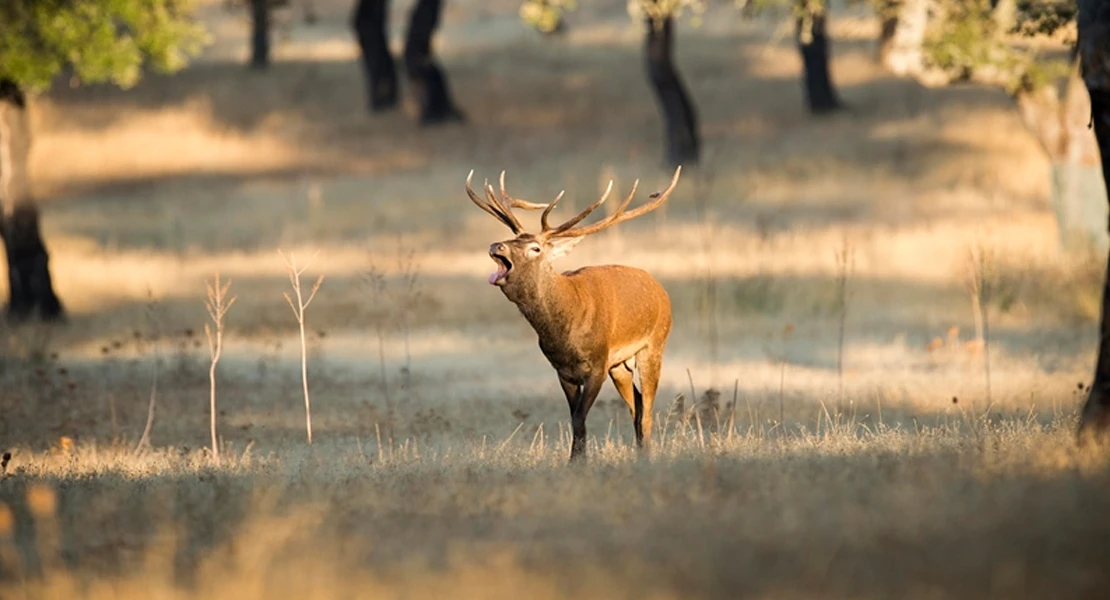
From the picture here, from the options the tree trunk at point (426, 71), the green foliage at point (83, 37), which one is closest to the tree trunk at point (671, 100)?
the tree trunk at point (426, 71)

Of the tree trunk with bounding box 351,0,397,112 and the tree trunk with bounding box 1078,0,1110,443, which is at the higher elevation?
the tree trunk with bounding box 351,0,397,112

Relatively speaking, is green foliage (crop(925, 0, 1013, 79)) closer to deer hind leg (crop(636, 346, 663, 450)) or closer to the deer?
the deer

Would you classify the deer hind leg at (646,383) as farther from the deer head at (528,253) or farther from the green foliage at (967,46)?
the green foliage at (967,46)

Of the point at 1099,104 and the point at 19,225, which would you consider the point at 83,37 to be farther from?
the point at 1099,104

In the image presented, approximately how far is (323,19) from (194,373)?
48.1 meters

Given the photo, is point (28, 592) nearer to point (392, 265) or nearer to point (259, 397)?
point (259, 397)

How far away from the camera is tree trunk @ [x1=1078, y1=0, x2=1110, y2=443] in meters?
8.47

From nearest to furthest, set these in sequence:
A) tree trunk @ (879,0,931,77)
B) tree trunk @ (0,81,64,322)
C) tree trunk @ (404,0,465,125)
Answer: tree trunk @ (0,81,64,322)
tree trunk @ (879,0,931,77)
tree trunk @ (404,0,465,125)

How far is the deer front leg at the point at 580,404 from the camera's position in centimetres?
936

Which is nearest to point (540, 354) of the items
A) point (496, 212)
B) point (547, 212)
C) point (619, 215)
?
point (619, 215)

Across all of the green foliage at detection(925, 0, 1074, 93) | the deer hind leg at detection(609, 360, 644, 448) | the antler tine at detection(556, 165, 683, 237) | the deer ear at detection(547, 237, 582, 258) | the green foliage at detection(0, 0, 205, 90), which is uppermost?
the green foliage at detection(0, 0, 205, 90)

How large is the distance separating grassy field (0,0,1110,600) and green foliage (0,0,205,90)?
119 inches

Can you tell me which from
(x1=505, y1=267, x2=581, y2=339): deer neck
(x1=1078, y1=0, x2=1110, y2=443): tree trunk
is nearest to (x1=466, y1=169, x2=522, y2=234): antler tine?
(x1=505, y1=267, x2=581, y2=339): deer neck

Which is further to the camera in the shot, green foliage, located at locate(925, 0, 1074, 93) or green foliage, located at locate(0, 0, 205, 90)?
green foliage, located at locate(925, 0, 1074, 93)
